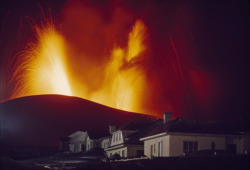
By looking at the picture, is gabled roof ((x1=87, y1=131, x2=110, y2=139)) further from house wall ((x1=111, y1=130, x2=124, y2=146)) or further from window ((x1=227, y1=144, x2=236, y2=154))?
window ((x1=227, y1=144, x2=236, y2=154))

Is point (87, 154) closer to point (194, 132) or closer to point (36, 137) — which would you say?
point (194, 132)

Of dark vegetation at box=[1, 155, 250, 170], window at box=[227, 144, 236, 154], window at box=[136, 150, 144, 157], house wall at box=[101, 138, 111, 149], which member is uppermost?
house wall at box=[101, 138, 111, 149]

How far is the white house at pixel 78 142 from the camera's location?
315 ft

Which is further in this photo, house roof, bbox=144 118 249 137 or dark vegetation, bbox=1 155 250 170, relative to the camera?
house roof, bbox=144 118 249 137

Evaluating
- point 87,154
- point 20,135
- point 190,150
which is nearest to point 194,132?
point 190,150

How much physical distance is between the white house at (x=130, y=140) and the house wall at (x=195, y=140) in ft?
45.9

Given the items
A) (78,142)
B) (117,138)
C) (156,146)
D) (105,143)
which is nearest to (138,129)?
(117,138)

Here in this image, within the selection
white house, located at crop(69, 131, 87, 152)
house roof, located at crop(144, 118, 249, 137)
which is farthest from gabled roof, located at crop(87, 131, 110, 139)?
house roof, located at crop(144, 118, 249, 137)

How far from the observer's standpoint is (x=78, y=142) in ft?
326

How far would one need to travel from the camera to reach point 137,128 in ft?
236

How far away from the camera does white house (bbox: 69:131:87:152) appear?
9594cm

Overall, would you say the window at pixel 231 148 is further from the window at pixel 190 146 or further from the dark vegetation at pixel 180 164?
the dark vegetation at pixel 180 164

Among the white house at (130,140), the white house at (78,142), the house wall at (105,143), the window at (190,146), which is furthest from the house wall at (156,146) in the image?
the white house at (78,142)

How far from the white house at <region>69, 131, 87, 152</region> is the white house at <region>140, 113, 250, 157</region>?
4454 cm
